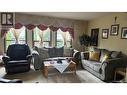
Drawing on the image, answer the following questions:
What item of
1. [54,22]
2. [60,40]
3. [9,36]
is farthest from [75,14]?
[9,36]

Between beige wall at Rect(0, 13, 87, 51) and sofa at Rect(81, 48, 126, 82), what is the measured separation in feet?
0.64

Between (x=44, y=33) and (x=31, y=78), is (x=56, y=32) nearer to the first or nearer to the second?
(x=44, y=33)

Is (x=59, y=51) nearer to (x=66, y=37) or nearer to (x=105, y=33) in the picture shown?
(x=66, y=37)

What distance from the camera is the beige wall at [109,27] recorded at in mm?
1610

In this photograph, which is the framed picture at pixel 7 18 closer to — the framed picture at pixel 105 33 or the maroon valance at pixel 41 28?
the maroon valance at pixel 41 28

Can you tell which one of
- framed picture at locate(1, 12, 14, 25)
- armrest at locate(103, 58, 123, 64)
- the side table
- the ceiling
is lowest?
the side table

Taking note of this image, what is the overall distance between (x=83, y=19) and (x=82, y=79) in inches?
29.5

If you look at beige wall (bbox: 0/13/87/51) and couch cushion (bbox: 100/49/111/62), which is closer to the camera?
beige wall (bbox: 0/13/87/51)

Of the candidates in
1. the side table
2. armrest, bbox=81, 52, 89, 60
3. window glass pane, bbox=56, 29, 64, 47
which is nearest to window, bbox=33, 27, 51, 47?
window glass pane, bbox=56, 29, 64, 47

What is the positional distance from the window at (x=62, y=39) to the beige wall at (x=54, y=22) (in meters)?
0.08

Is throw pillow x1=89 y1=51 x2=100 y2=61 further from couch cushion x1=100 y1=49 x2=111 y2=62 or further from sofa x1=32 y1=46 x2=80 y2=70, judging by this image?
sofa x1=32 y1=46 x2=80 y2=70

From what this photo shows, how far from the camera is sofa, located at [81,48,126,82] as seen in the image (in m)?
1.73

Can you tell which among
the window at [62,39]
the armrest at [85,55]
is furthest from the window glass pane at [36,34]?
the armrest at [85,55]
